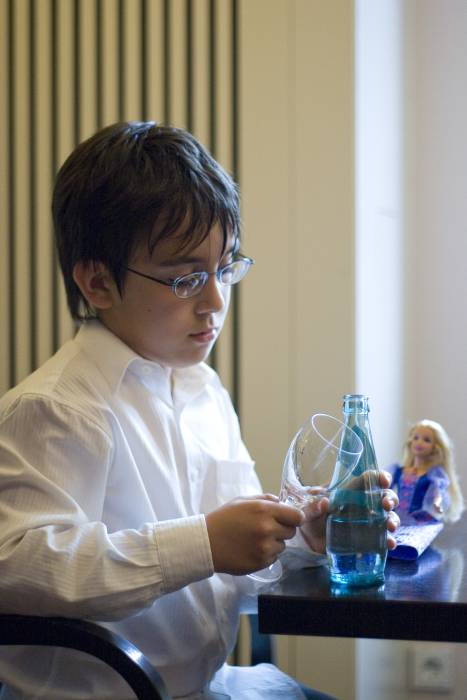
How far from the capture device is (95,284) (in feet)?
4.53

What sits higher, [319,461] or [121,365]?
[121,365]

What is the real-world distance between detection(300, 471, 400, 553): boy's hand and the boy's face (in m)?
0.31

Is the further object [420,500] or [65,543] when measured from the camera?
[420,500]

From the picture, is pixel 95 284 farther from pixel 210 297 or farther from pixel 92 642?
pixel 92 642

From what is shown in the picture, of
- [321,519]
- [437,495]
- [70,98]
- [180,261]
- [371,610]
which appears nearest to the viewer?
[371,610]

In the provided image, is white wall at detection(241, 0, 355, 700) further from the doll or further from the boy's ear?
the boy's ear

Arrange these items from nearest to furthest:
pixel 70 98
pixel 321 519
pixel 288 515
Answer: pixel 288 515 < pixel 321 519 < pixel 70 98

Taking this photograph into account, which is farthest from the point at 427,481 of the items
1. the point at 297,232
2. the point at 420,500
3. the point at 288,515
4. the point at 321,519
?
the point at 297,232

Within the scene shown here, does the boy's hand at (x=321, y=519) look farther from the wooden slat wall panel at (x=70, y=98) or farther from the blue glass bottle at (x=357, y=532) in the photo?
the wooden slat wall panel at (x=70, y=98)

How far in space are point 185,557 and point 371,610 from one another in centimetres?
25

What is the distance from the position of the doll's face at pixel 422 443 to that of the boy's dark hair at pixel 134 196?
44cm

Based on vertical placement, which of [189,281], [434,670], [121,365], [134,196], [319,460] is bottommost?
[434,670]

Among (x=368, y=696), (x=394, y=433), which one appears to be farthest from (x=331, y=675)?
(x=394, y=433)

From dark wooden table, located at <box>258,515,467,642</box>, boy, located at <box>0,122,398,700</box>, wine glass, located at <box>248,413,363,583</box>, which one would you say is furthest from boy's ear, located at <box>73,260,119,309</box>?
dark wooden table, located at <box>258,515,467,642</box>
